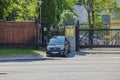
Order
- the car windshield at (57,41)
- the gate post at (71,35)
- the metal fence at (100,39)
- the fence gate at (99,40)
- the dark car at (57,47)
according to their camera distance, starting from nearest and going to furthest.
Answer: the dark car at (57,47), the car windshield at (57,41), the gate post at (71,35), the fence gate at (99,40), the metal fence at (100,39)

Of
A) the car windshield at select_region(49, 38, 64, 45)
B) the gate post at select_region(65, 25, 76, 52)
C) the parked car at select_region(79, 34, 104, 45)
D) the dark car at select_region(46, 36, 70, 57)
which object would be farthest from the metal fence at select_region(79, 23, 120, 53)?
the dark car at select_region(46, 36, 70, 57)

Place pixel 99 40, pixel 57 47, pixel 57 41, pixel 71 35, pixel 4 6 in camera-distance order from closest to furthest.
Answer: pixel 57 47, pixel 57 41, pixel 71 35, pixel 99 40, pixel 4 6

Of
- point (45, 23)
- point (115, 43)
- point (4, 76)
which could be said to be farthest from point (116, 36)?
point (4, 76)

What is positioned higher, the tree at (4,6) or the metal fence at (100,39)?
the tree at (4,6)

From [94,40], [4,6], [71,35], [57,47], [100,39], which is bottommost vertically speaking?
[57,47]

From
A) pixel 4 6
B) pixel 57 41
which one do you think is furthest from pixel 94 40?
pixel 4 6

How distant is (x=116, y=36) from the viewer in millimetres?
39719

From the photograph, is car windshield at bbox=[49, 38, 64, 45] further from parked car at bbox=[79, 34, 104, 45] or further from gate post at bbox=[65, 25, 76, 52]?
parked car at bbox=[79, 34, 104, 45]

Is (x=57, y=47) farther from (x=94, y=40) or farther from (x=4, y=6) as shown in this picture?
(x=4, y=6)

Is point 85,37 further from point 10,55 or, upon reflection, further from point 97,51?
point 10,55

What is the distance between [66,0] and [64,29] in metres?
25.9

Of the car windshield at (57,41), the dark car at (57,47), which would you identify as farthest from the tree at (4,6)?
the dark car at (57,47)

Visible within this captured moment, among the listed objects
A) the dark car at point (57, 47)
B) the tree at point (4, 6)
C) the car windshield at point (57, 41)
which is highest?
the tree at point (4, 6)

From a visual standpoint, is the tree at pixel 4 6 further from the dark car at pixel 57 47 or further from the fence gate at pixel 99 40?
the dark car at pixel 57 47
